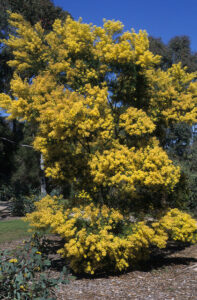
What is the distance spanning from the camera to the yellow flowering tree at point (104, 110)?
6023mm

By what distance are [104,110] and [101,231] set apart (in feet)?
8.58

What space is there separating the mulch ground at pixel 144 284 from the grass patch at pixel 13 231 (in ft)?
9.66

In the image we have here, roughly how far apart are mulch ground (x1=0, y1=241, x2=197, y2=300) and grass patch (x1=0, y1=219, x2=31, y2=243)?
9.66 feet

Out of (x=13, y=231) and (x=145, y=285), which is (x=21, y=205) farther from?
(x=145, y=285)

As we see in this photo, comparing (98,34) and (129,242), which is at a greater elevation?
(98,34)

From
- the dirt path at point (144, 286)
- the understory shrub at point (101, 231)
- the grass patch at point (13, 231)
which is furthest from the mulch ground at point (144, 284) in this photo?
the grass patch at point (13, 231)

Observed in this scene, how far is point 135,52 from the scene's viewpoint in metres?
6.86

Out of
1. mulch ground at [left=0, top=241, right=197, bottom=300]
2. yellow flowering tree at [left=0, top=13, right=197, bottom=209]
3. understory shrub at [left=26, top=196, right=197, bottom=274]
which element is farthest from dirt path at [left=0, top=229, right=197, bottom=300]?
yellow flowering tree at [left=0, top=13, right=197, bottom=209]

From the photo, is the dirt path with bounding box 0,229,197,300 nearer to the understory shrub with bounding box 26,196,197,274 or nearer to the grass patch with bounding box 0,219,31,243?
the understory shrub with bounding box 26,196,197,274

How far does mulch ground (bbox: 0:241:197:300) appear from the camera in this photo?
5.25 m

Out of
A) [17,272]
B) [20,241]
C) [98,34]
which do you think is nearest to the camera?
[17,272]

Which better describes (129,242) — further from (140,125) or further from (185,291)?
(140,125)

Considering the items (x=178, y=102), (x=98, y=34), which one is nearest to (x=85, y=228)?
(x=178, y=102)

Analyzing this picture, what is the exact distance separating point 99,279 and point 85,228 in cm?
123
